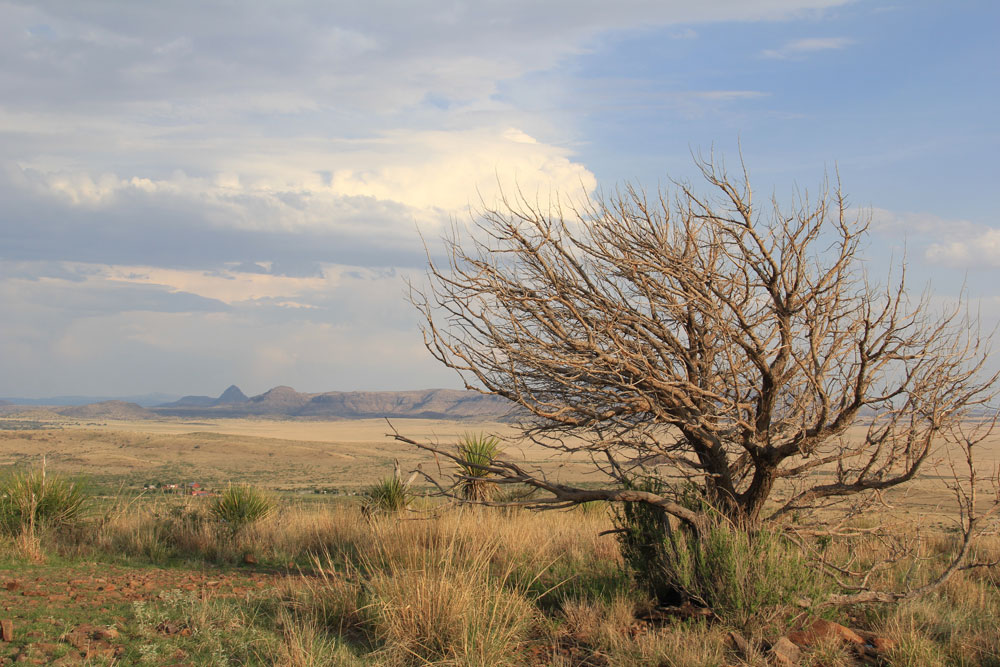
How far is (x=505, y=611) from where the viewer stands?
737cm

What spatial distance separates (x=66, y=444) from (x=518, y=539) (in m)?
45.9

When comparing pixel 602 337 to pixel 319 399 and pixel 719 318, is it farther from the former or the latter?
pixel 319 399

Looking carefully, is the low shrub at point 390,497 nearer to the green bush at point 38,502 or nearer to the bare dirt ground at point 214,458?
the green bush at point 38,502

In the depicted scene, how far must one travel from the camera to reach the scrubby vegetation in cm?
675

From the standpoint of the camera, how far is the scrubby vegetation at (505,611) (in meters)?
6.75

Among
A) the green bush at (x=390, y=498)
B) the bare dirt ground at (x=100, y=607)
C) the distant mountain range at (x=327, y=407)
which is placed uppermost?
the green bush at (x=390, y=498)

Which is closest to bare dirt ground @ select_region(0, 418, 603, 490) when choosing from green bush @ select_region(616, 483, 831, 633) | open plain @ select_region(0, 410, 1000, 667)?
open plain @ select_region(0, 410, 1000, 667)

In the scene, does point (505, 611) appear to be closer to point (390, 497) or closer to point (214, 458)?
point (390, 497)

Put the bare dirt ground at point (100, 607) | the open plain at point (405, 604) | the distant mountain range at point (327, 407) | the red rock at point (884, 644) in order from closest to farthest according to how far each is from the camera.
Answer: the bare dirt ground at point (100, 607) < the open plain at point (405, 604) < the red rock at point (884, 644) < the distant mountain range at point (327, 407)

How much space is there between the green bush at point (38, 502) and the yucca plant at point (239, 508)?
1980 mm

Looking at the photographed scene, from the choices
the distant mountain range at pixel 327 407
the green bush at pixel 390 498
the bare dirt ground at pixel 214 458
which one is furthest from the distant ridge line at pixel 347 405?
the green bush at pixel 390 498

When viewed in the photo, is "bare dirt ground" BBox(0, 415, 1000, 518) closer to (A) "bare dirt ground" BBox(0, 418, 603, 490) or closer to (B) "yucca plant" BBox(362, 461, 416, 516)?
(A) "bare dirt ground" BBox(0, 418, 603, 490)

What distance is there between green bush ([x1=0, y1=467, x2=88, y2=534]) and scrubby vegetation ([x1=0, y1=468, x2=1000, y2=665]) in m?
0.74

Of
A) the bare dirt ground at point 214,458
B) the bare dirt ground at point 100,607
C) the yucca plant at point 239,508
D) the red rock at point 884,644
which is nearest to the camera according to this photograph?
the bare dirt ground at point 100,607
